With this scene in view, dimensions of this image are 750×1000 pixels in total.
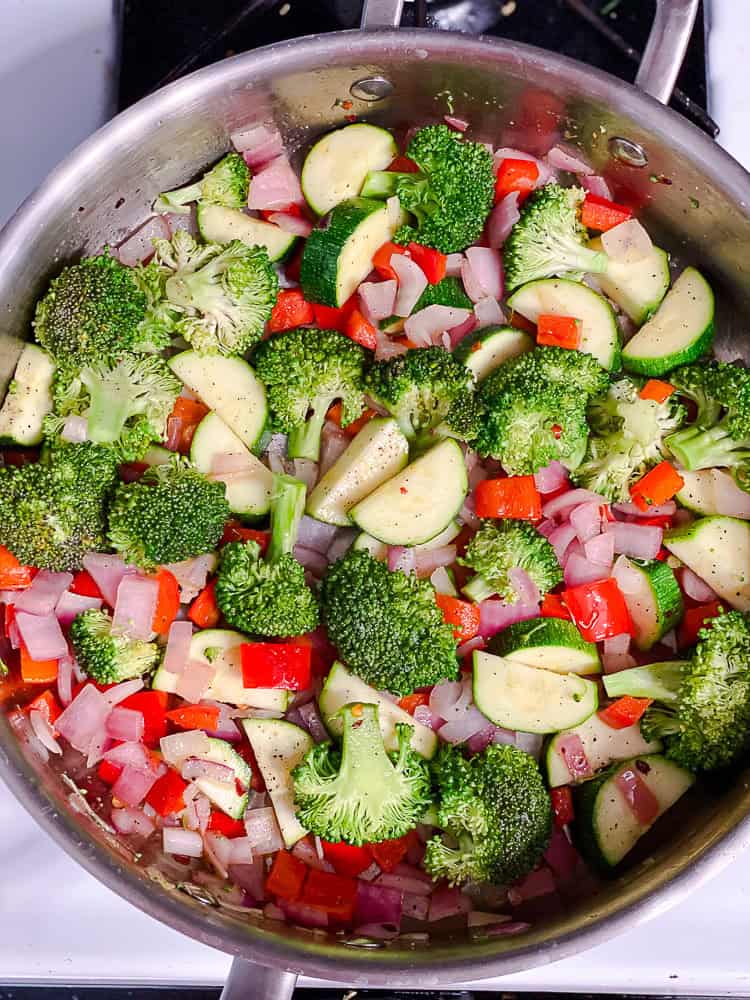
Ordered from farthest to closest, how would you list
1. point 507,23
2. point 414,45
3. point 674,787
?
point 507,23 < point 674,787 < point 414,45

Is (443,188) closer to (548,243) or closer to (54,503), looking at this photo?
(548,243)

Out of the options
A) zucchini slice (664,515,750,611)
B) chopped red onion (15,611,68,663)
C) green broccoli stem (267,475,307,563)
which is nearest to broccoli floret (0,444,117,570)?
chopped red onion (15,611,68,663)

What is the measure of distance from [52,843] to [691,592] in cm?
161

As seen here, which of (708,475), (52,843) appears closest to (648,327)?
(708,475)

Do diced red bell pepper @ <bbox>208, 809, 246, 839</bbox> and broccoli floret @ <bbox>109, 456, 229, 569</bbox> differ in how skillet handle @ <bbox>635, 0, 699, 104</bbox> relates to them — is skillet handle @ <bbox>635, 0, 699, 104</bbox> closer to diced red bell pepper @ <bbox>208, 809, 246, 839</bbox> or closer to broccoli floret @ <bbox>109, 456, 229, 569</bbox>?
broccoli floret @ <bbox>109, 456, 229, 569</bbox>

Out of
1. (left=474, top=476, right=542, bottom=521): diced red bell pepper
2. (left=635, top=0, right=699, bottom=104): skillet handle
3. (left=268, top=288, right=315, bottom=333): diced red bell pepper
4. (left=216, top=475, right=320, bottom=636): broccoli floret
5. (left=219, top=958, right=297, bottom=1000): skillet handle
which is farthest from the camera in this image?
(left=268, top=288, right=315, bottom=333): diced red bell pepper

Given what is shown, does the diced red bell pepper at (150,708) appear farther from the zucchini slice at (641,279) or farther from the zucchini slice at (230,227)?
the zucchini slice at (641,279)

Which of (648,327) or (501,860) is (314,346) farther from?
(501,860)

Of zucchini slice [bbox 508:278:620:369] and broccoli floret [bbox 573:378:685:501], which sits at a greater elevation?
zucchini slice [bbox 508:278:620:369]

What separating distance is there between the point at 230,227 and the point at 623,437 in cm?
106

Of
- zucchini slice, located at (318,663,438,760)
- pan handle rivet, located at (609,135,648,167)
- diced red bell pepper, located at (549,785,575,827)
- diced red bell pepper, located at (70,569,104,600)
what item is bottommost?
diced red bell pepper, located at (549,785,575,827)

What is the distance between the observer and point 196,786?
2.20 m

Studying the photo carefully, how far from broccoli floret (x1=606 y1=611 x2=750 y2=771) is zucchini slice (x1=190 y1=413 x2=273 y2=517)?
1.04 m

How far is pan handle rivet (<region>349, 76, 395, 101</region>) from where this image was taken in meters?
2.21
